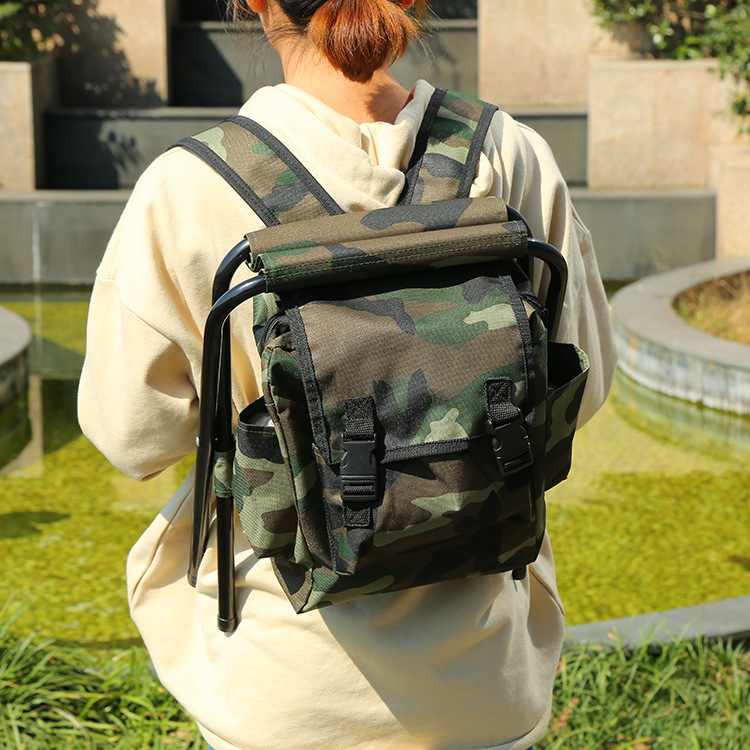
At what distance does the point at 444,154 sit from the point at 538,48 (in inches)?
371

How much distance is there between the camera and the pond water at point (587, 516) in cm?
362

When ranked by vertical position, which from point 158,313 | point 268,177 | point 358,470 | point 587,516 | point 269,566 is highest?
point 268,177

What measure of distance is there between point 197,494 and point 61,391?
479 cm

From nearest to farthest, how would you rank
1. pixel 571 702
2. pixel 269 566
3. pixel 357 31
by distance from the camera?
pixel 357 31, pixel 269 566, pixel 571 702

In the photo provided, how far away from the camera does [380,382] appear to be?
3.77 ft

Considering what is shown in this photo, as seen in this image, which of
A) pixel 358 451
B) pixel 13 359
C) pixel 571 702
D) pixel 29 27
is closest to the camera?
pixel 358 451

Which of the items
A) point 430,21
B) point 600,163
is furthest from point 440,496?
point 600,163

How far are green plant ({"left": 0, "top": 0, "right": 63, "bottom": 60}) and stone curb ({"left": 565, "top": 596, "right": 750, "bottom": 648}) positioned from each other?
8217 mm

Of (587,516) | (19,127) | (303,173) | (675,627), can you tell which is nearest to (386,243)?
(303,173)

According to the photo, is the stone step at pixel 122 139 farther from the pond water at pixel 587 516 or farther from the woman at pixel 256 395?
the woman at pixel 256 395

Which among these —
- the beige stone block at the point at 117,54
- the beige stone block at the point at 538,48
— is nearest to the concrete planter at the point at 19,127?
the beige stone block at the point at 117,54

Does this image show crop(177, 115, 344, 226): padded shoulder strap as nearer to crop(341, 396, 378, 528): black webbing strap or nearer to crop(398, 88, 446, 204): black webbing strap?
crop(398, 88, 446, 204): black webbing strap

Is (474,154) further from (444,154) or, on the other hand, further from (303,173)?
(303,173)

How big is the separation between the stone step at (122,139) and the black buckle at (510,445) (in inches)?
339
